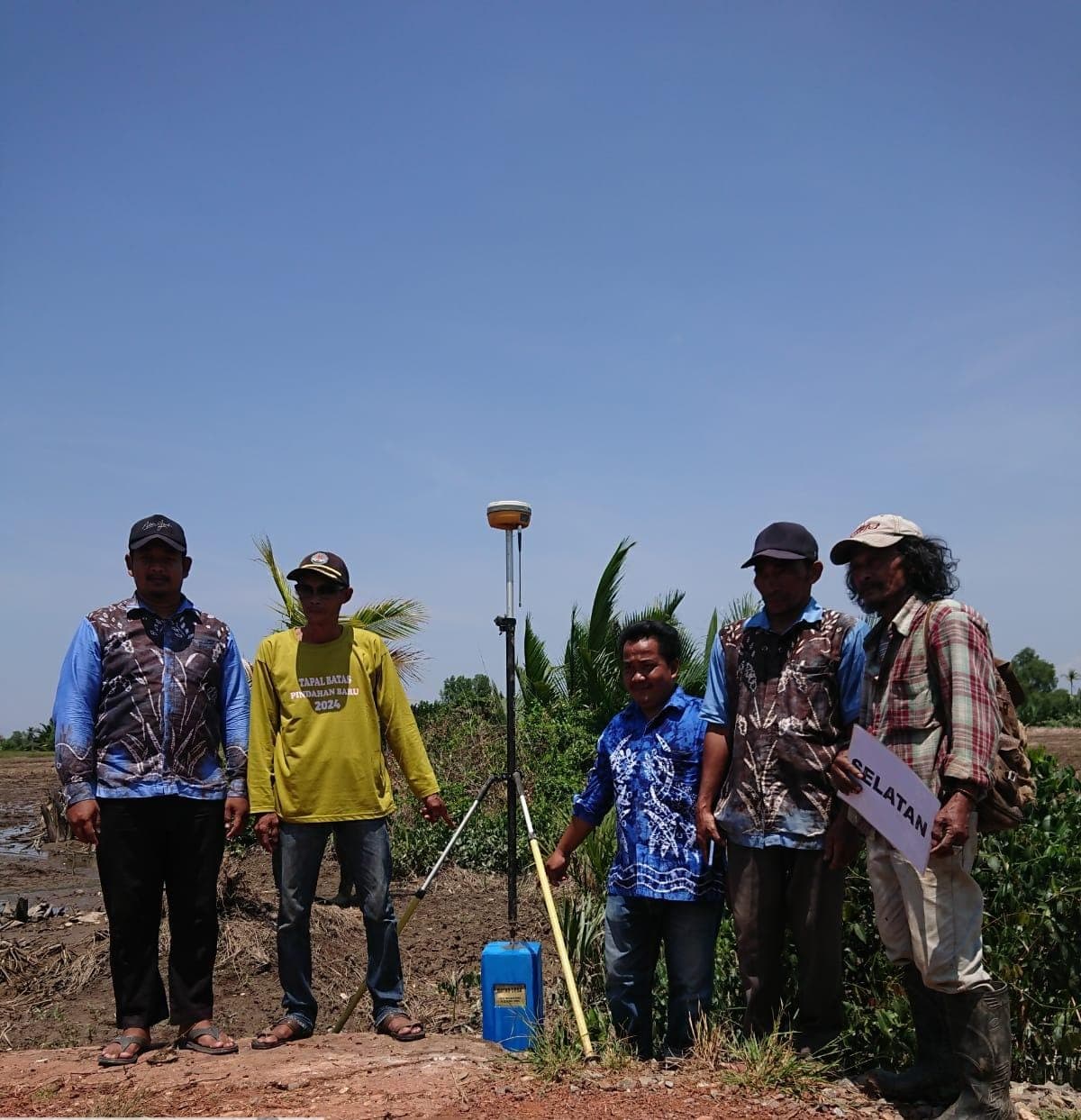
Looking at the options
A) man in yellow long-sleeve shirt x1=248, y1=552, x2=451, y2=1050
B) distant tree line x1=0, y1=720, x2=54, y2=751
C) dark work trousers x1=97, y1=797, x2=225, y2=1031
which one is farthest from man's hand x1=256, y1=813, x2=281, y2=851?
distant tree line x1=0, y1=720, x2=54, y2=751

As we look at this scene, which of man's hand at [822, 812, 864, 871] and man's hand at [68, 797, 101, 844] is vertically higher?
man's hand at [68, 797, 101, 844]

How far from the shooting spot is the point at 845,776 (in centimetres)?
357

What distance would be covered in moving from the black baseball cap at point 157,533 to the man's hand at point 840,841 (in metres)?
2.66

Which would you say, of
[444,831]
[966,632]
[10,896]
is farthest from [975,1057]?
[10,896]

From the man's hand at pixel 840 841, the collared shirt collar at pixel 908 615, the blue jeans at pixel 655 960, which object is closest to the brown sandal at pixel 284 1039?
the blue jeans at pixel 655 960

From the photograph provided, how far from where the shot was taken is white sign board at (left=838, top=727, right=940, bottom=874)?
3.25 m

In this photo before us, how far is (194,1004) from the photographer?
170 inches

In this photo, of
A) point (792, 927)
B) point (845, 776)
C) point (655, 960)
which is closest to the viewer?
point (845, 776)

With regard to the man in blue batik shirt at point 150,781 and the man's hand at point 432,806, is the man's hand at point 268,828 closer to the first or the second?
the man in blue batik shirt at point 150,781

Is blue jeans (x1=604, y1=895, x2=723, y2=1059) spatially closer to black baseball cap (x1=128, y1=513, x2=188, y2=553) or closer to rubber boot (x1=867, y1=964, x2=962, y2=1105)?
rubber boot (x1=867, y1=964, x2=962, y2=1105)

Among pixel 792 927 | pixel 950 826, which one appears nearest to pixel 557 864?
pixel 792 927

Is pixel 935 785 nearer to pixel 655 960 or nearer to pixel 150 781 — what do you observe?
pixel 655 960

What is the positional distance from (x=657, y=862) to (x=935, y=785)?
1.01m

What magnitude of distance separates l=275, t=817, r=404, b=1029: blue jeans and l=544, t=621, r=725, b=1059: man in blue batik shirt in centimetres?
95
